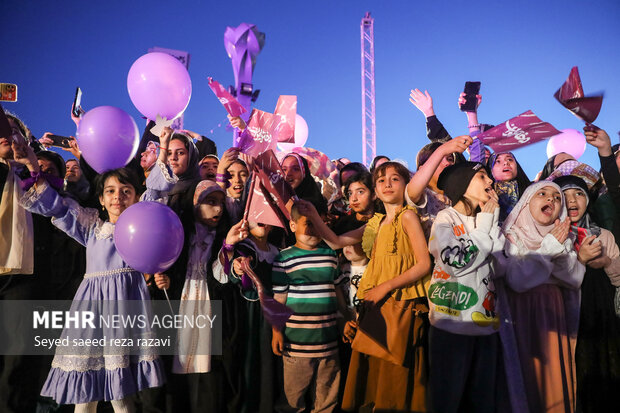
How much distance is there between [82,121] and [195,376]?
6.09 ft

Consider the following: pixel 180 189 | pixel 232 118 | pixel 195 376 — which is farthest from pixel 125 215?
pixel 195 376

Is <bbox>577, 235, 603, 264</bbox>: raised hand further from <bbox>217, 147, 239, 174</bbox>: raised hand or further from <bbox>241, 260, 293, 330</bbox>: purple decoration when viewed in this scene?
<bbox>217, 147, 239, 174</bbox>: raised hand

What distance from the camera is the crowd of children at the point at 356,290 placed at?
107 inches

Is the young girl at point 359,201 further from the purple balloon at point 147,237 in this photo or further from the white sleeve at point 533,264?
the purple balloon at point 147,237

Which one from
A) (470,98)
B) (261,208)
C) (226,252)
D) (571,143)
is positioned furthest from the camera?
(571,143)

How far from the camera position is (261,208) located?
2904 mm

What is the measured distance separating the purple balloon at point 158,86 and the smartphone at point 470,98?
2.35 m

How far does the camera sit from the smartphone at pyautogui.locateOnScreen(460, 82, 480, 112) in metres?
4.12

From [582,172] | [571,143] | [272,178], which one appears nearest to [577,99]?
[582,172]

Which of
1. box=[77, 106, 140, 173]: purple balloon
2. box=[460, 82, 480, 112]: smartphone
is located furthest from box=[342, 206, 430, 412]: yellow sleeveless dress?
box=[77, 106, 140, 173]: purple balloon

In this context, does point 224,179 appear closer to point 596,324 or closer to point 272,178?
point 272,178

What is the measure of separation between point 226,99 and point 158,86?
1.89 feet

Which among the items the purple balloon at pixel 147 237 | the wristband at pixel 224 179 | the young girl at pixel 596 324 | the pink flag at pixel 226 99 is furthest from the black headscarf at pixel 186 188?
the young girl at pixel 596 324

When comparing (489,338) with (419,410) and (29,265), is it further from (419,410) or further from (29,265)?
(29,265)
